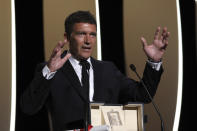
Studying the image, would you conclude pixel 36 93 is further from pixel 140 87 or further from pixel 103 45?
pixel 103 45

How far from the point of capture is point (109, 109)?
1948 millimetres

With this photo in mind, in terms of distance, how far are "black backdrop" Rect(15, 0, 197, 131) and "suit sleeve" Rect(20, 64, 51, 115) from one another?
0.70 metres

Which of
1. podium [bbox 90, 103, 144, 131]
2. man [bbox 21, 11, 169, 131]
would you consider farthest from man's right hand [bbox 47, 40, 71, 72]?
podium [bbox 90, 103, 144, 131]

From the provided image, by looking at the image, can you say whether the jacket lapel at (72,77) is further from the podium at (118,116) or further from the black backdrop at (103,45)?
the black backdrop at (103,45)

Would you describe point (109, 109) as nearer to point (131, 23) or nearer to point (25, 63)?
point (25, 63)

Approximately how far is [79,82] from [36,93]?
0.27m

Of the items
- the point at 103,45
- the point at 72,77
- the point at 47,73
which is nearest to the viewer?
the point at 47,73

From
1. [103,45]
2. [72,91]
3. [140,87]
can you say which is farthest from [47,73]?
[103,45]

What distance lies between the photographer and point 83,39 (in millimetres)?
2553

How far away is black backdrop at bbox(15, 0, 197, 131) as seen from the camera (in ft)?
9.90

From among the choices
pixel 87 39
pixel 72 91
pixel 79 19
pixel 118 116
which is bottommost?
pixel 118 116

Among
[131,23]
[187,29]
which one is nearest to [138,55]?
[131,23]

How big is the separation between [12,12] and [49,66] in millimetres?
1102

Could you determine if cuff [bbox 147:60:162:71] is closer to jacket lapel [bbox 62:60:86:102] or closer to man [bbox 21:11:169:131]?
man [bbox 21:11:169:131]
